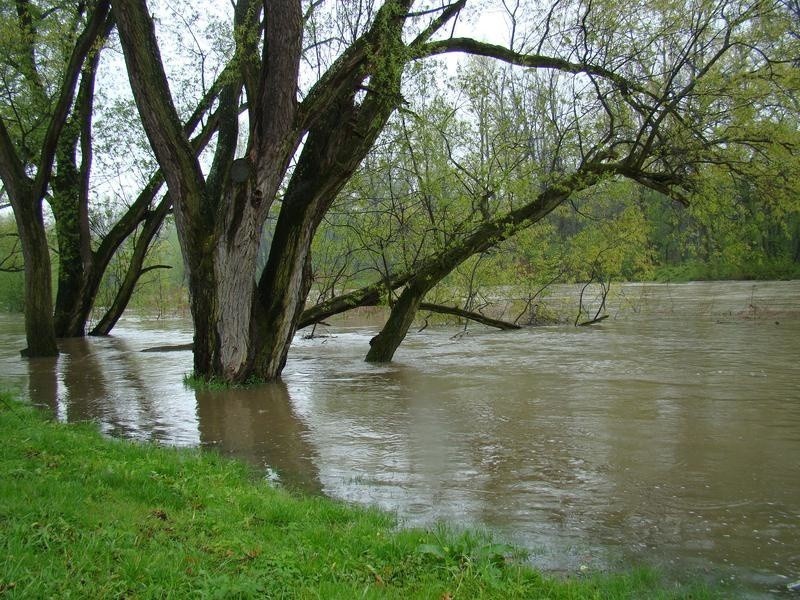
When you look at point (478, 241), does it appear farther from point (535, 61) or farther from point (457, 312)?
point (535, 61)

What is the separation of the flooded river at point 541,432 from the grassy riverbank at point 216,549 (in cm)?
62

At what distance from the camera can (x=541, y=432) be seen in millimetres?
8062

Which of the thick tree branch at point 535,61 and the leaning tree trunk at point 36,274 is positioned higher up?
the thick tree branch at point 535,61

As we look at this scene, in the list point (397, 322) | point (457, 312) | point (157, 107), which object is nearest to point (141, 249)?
point (397, 322)

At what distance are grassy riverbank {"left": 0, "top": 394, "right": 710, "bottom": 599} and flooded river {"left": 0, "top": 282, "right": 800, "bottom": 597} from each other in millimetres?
621

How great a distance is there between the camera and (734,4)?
11836mm

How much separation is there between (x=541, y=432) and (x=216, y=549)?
5.13m

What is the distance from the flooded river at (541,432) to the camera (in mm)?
4836

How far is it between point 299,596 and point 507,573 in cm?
126

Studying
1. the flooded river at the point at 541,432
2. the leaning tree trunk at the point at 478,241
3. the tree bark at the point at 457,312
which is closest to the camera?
the flooded river at the point at 541,432

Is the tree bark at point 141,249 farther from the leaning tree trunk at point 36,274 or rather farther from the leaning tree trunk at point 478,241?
the leaning tree trunk at point 478,241

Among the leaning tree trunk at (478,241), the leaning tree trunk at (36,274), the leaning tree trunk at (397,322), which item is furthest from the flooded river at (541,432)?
the leaning tree trunk at (478,241)

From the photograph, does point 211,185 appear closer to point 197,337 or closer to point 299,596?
point 197,337

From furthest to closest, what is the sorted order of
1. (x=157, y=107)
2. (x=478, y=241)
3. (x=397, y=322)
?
(x=397, y=322), (x=478, y=241), (x=157, y=107)
